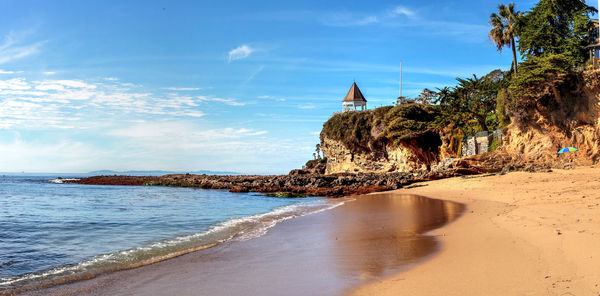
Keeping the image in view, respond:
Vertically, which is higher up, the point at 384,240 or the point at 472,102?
the point at 472,102

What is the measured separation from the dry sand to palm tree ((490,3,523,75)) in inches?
1062

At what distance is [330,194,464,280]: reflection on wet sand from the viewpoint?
18.4 feet

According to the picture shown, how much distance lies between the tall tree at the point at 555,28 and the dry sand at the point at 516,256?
26.6 meters

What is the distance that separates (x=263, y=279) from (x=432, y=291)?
2.39 meters

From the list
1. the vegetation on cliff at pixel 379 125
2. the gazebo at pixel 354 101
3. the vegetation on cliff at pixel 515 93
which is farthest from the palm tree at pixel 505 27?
the gazebo at pixel 354 101

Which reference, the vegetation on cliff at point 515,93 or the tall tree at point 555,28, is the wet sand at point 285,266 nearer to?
the vegetation on cliff at point 515,93

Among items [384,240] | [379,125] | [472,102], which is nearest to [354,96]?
[379,125]

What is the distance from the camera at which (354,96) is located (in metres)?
57.7

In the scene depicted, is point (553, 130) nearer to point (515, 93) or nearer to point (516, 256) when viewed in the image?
point (515, 93)

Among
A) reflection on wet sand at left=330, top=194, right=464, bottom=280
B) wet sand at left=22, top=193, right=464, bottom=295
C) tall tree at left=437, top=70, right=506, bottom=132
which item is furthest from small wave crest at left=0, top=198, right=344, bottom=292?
tall tree at left=437, top=70, right=506, bottom=132

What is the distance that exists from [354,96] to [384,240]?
51618 mm

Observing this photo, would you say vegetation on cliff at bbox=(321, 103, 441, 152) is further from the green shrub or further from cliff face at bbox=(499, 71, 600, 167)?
cliff face at bbox=(499, 71, 600, 167)

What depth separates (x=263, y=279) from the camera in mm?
5211

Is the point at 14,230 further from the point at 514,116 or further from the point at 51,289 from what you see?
the point at 514,116
